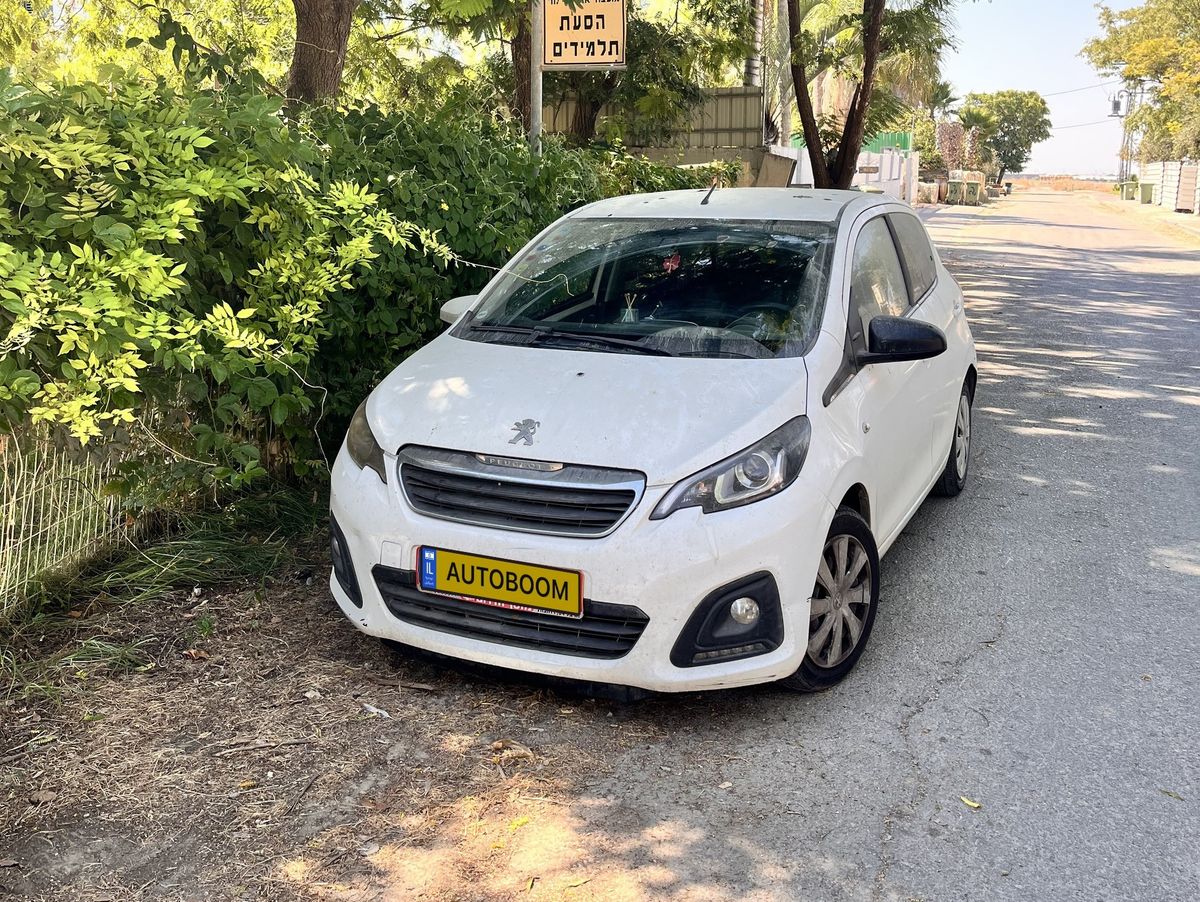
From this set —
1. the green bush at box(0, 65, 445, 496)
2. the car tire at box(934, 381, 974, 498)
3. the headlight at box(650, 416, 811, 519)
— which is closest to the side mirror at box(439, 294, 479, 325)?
the green bush at box(0, 65, 445, 496)

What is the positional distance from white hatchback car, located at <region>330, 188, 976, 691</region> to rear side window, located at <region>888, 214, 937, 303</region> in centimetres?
58

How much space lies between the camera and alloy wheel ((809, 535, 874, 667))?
3693 mm

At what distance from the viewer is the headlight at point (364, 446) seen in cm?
379

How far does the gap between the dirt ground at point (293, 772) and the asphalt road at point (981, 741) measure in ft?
0.79

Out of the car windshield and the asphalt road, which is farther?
the car windshield

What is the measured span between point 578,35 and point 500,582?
208 inches

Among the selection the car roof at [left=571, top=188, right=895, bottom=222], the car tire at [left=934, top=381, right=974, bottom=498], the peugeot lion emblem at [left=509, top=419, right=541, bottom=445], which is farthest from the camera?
the car tire at [left=934, top=381, right=974, bottom=498]

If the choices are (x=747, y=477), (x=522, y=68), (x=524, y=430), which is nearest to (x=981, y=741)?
(x=747, y=477)

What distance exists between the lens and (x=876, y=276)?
4703mm

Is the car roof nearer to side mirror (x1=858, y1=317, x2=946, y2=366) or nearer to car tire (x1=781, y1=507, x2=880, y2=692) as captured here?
side mirror (x1=858, y1=317, x2=946, y2=366)

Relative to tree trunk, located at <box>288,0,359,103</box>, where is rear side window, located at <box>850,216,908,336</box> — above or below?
below

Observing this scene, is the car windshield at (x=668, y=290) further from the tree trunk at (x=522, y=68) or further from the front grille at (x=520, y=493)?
the tree trunk at (x=522, y=68)

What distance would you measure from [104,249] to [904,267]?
3.50m

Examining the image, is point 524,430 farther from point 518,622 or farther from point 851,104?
point 851,104
